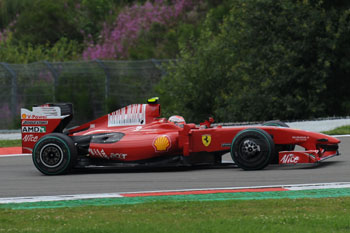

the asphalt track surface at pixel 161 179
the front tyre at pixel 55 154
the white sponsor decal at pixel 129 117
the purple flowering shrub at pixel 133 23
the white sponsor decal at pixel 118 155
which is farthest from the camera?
the purple flowering shrub at pixel 133 23

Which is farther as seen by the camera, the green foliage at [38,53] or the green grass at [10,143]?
the green foliage at [38,53]

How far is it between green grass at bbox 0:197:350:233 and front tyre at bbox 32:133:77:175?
3.35 metres

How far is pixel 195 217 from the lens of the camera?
749 cm

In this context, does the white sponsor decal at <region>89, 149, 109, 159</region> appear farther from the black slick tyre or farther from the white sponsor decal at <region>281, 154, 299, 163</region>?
the white sponsor decal at <region>281, 154, 299, 163</region>

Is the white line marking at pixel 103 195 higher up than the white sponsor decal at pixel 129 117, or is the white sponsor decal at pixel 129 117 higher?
the white sponsor decal at pixel 129 117

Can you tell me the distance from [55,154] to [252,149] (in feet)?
10.8

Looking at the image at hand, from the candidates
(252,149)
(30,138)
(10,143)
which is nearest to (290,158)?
(252,149)

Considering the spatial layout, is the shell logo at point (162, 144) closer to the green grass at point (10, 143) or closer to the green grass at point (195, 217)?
→ the green grass at point (195, 217)

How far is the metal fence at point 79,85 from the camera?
23.3 meters

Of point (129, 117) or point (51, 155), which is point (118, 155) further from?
point (51, 155)

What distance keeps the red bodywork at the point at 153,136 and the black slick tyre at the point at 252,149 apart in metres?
0.26

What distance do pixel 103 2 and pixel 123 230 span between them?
121 ft

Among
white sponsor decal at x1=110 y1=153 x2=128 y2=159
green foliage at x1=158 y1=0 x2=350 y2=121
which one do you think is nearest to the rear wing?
white sponsor decal at x1=110 y1=153 x2=128 y2=159

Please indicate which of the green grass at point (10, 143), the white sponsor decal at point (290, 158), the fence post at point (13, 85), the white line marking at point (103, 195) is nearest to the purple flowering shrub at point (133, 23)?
the fence post at point (13, 85)
